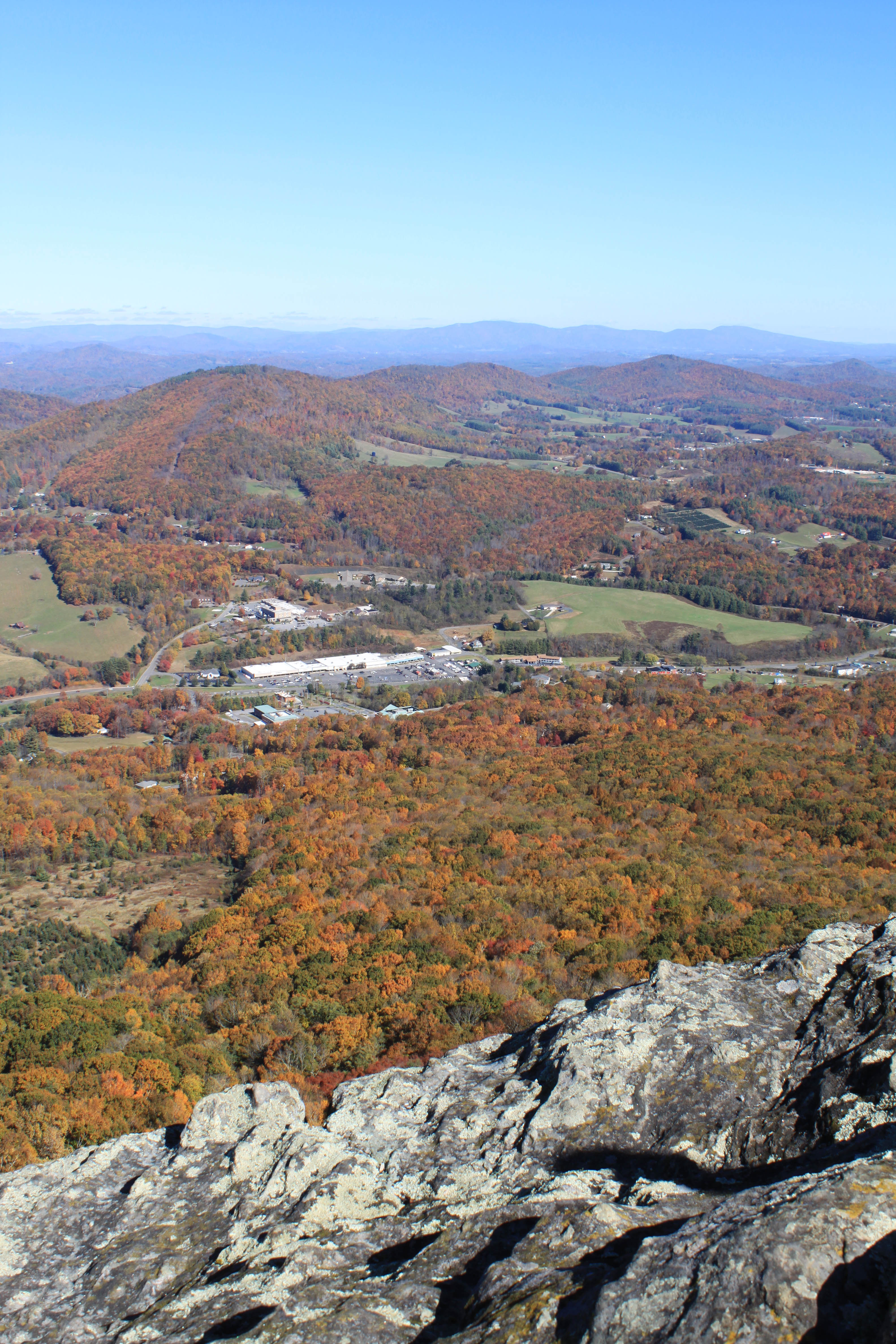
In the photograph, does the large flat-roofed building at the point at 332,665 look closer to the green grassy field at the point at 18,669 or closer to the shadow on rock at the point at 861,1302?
the green grassy field at the point at 18,669

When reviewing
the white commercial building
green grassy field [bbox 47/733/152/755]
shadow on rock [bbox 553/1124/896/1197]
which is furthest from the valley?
shadow on rock [bbox 553/1124/896/1197]

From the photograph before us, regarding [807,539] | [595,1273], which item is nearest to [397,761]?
[595,1273]

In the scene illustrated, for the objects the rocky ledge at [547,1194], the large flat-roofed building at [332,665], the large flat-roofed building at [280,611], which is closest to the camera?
the rocky ledge at [547,1194]

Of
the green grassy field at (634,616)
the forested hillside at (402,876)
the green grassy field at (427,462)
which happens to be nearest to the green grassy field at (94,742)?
the forested hillside at (402,876)

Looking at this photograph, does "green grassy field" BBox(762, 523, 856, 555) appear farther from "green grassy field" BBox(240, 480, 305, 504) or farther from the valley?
"green grassy field" BBox(240, 480, 305, 504)

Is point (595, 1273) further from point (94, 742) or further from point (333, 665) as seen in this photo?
point (333, 665)

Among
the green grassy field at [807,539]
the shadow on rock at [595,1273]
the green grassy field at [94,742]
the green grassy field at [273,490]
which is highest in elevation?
the green grassy field at [273,490]
